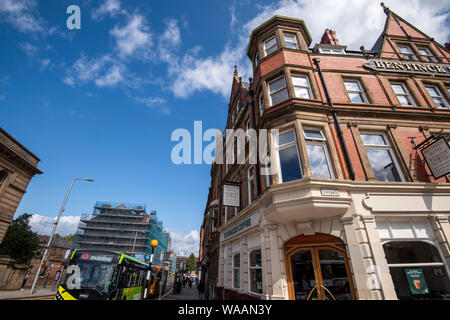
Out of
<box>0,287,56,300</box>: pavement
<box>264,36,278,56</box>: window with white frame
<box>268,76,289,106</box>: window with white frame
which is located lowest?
<box>0,287,56,300</box>: pavement

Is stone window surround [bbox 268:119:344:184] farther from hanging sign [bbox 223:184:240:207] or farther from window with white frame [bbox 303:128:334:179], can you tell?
hanging sign [bbox 223:184:240:207]

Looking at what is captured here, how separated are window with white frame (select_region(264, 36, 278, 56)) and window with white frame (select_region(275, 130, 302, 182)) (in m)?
6.32

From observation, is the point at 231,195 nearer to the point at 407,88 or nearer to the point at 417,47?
the point at 407,88

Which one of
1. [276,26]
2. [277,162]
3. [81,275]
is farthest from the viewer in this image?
[276,26]

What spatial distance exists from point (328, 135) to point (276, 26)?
8.36m

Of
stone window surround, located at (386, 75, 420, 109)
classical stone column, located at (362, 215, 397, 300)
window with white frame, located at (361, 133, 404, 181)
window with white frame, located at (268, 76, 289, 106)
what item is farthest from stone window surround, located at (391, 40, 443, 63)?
classical stone column, located at (362, 215, 397, 300)

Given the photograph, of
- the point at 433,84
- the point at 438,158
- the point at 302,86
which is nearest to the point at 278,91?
the point at 302,86

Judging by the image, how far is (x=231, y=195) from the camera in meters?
12.3

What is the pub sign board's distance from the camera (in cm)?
790

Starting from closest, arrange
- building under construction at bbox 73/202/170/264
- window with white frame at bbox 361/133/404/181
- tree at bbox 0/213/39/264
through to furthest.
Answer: window with white frame at bbox 361/133/404/181, tree at bbox 0/213/39/264, building under construction at bbox 73/202/170/264

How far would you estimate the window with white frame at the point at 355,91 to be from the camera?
1084 cm
